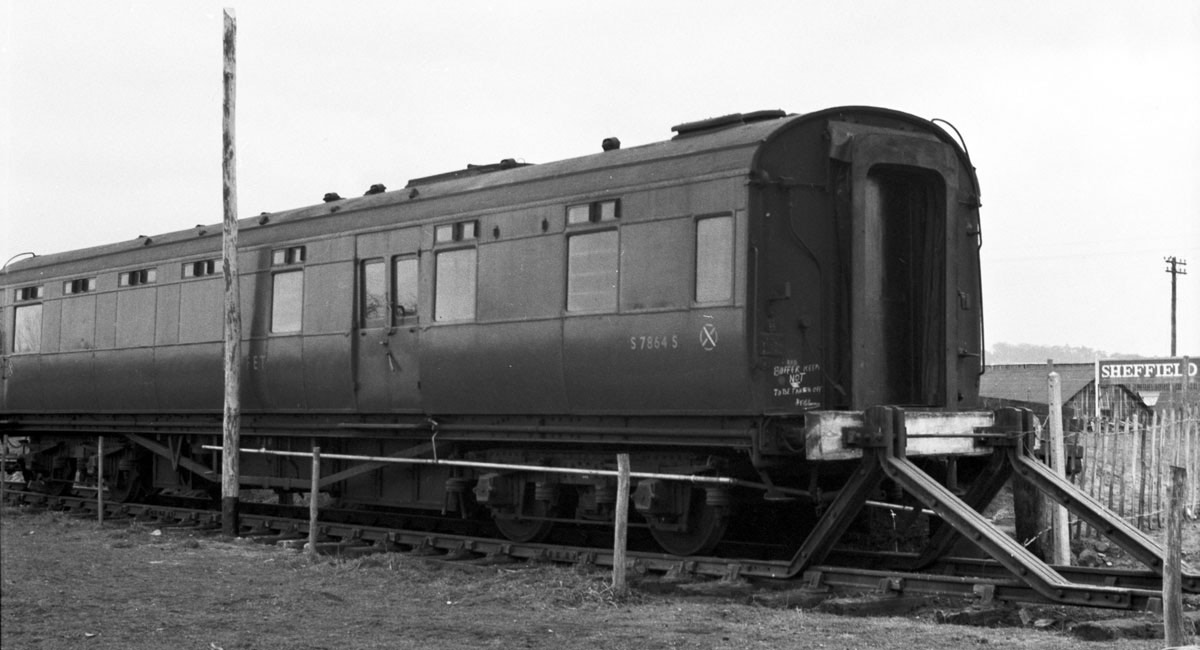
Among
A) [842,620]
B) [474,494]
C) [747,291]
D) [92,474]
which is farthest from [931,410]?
[92,474]

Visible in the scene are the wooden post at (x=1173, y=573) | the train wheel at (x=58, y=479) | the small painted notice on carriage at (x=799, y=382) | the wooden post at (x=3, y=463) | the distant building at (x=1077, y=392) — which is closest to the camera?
the wooden post at (x=1173, y=573)

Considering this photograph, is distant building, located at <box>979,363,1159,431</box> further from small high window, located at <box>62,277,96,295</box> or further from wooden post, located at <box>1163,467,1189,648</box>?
wooden post, located at <box>1163,467,1189,648</box>

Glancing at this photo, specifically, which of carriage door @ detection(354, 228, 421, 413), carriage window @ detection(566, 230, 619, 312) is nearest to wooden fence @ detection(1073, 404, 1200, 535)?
carriage window @ detection(566, 230, 619, 312)

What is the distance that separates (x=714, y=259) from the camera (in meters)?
11.2

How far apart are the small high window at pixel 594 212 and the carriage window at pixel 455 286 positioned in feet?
4.96

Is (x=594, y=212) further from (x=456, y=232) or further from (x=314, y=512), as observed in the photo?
(x=314, y=512)

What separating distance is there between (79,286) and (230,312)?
5256 mm

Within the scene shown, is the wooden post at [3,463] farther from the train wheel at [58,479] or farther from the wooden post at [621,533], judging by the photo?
the wooden post at [621,533]

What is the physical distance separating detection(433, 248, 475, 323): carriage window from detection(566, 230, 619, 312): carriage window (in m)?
1.49

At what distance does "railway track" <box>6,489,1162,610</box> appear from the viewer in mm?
9320

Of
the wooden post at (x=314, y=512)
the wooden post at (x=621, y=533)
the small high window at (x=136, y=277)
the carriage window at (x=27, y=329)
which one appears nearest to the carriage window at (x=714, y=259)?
the wooden post at (x=621, y=533)

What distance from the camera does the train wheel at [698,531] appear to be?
1178cm

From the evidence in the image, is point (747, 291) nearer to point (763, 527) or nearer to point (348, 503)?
point (763, 527)

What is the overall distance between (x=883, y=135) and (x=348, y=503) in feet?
26.8
